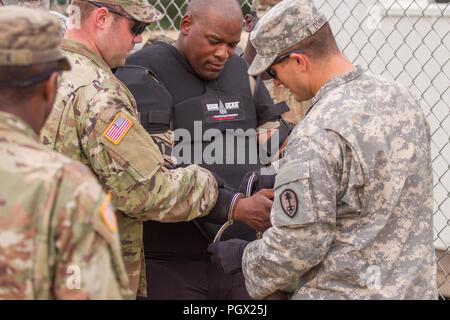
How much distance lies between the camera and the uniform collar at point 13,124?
6.12 ft

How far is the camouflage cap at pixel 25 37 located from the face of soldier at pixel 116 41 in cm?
119

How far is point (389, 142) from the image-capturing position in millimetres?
2602

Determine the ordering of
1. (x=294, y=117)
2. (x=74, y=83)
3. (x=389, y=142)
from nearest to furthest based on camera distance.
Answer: (x=389, y=142) → (x=74, y=83) → (x=294, y=117)

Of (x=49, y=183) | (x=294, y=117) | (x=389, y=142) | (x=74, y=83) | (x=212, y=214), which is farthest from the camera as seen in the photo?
(x=294, y=117)

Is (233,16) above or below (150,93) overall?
above

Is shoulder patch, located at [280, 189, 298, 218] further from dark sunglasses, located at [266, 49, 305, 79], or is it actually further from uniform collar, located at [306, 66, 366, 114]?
dark sunglasses, located at [266, 49, 305, 79]

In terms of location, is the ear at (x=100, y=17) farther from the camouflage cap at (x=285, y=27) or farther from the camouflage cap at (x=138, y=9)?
the camouflage cap at (x=285, y=27)

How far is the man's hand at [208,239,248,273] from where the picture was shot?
3.01 m

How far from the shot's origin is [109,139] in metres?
2.85

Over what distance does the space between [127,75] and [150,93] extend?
139 millimetres

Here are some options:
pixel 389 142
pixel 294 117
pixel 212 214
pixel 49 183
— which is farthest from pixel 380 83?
pixel 294 117

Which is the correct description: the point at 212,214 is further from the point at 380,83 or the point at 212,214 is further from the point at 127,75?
the point at 380,83

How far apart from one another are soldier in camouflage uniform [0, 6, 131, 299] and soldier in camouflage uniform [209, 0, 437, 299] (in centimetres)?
86

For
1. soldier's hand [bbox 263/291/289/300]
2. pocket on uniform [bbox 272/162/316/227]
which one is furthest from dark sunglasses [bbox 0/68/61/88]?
soldier's hand [bbox 263/291/289/300]
